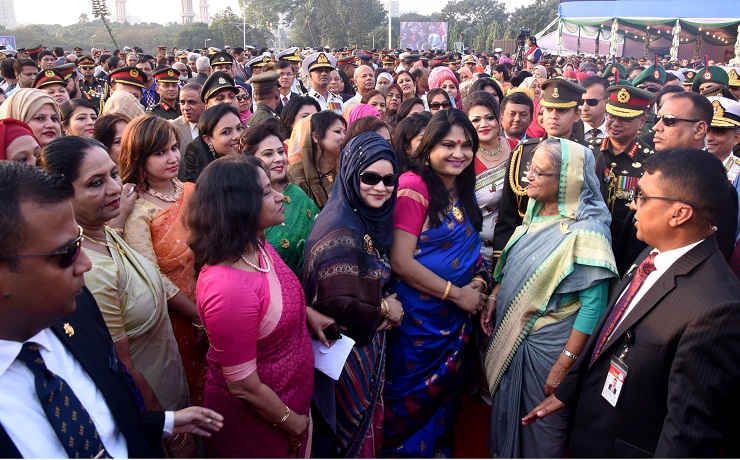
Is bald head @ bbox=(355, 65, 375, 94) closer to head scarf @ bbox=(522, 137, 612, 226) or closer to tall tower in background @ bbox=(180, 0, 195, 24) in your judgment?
head scarf @ bbox=(522, 137, 612, 226)

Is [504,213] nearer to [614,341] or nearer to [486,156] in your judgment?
[486,156]

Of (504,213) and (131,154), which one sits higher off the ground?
(131,154)

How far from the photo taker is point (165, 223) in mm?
2449

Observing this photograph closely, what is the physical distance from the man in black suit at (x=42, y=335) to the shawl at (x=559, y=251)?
1.94 m

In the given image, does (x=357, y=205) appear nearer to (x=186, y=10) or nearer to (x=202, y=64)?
(x=202, y=64)

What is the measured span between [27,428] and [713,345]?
187cm

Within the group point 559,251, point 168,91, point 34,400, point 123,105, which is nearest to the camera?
point 34,400

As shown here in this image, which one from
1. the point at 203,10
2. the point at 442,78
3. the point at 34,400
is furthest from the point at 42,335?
the point at 203,10

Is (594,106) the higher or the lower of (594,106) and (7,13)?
the lower

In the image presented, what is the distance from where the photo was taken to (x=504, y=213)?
3133mm

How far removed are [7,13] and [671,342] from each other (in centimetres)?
19510

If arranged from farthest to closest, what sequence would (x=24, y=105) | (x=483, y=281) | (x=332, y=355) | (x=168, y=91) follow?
(x=168, y=91) < (x=24, y=105) < (x=483, y=281) < (x=332, y=355)

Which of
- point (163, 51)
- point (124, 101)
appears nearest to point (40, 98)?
point (124, 101)

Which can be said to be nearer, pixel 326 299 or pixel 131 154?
pixel 326 299
